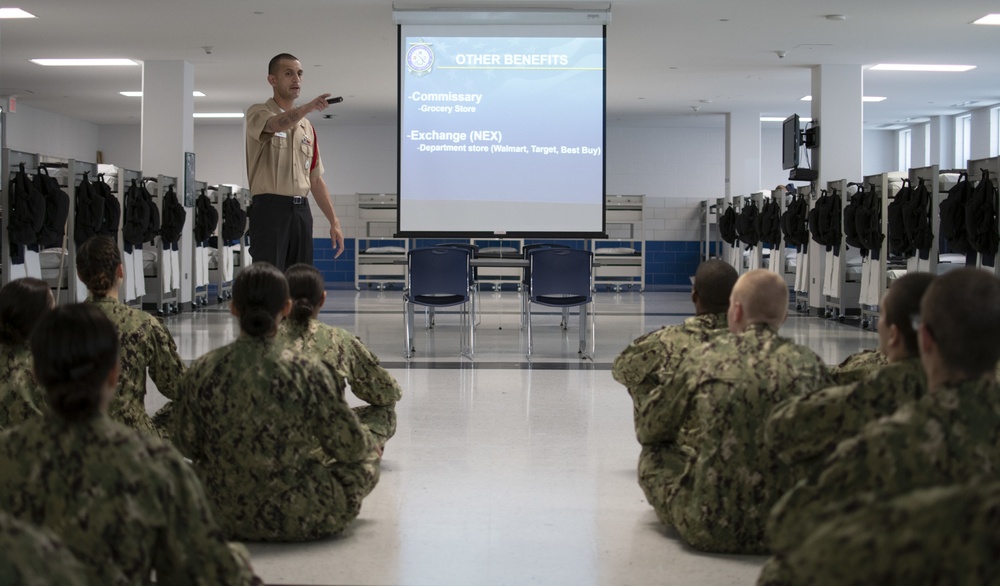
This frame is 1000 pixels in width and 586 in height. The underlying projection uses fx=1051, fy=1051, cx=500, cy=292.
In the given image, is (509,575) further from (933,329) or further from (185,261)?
(185,261)

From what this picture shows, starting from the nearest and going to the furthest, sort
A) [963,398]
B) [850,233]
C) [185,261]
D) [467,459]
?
[963,398], [467,459], [850,233], [185,261]

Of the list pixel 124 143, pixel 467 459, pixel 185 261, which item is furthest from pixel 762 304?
pixel 124 143

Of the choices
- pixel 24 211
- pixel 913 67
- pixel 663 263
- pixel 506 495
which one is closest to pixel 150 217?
pixel 24 211

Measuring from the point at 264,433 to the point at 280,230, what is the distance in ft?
7.13

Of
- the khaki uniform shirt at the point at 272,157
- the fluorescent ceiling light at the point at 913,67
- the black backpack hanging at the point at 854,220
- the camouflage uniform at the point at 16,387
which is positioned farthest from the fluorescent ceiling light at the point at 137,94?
the camouflage uniform at the point at 16,387

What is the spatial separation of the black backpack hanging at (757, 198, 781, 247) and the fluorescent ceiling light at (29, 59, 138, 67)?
723cm

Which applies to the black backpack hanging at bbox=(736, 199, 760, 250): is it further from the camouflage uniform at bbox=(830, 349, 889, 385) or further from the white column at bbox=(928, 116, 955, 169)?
the camouflage uniform at bbox=(830, 349, 889, 385)

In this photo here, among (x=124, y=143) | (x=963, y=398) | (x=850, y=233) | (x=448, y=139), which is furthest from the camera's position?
(x=124, y=143)

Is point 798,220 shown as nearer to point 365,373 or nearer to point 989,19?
point 989,19

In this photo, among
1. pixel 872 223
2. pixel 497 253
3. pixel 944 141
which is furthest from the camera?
pixel 944 141

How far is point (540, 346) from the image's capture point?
7.94 m

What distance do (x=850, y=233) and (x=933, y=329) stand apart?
8.12m

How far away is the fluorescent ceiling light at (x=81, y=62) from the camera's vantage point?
11641 millimetres

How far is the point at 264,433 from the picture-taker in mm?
2619
